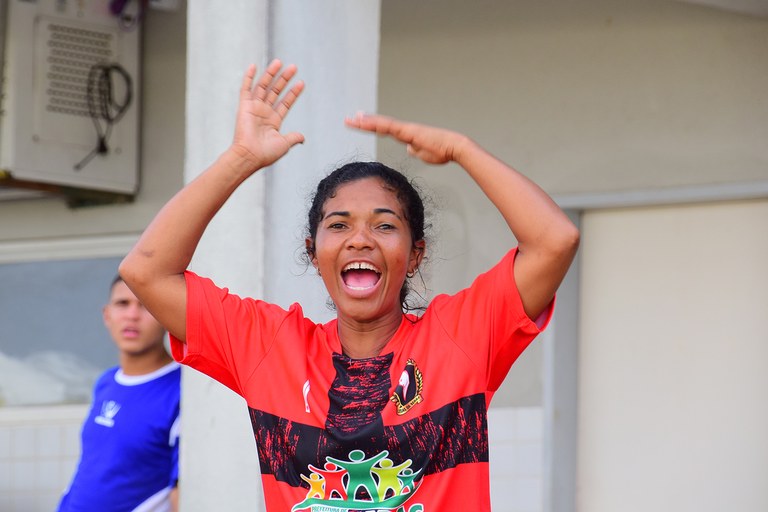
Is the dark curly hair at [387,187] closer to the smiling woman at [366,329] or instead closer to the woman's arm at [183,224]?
the smiling woman at [366,329]

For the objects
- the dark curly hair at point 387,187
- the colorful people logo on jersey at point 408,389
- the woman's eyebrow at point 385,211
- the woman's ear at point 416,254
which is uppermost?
the dark curly hair at point 387,187

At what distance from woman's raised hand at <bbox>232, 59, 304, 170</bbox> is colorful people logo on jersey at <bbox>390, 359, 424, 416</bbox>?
55 cm

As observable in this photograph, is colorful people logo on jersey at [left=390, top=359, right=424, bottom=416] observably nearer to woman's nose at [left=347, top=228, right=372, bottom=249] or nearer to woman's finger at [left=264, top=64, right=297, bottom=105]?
woman's nose at [left=347, top=228, right=372, bottom=249]

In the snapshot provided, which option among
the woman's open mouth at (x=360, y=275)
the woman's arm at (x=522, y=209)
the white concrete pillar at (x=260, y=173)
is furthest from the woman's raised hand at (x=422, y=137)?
the white concrete pillar at (x=260, y=173)

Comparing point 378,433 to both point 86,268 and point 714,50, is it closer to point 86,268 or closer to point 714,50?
point 714,50

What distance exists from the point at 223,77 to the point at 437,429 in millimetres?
1946

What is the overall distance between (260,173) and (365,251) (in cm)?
145

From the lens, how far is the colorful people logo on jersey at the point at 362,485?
93.7 inches

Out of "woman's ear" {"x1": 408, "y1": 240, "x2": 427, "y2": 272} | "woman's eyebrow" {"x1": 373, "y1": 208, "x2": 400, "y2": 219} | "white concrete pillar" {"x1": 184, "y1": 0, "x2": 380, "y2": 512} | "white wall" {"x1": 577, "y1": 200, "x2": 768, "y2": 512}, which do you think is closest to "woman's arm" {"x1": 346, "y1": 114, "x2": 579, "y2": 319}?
"woman's eyebrow" {"x1": 373, "y1": 208, "x2": 400, "y2": 219}

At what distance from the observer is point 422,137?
2523mm

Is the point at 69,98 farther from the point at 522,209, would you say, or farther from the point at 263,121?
the point at 522,209

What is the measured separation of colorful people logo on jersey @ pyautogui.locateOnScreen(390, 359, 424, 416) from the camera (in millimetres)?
2439

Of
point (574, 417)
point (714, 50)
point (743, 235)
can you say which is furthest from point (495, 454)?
point (714, 50)

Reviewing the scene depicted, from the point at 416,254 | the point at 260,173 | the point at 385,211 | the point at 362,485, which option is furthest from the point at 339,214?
the point at 260,173
